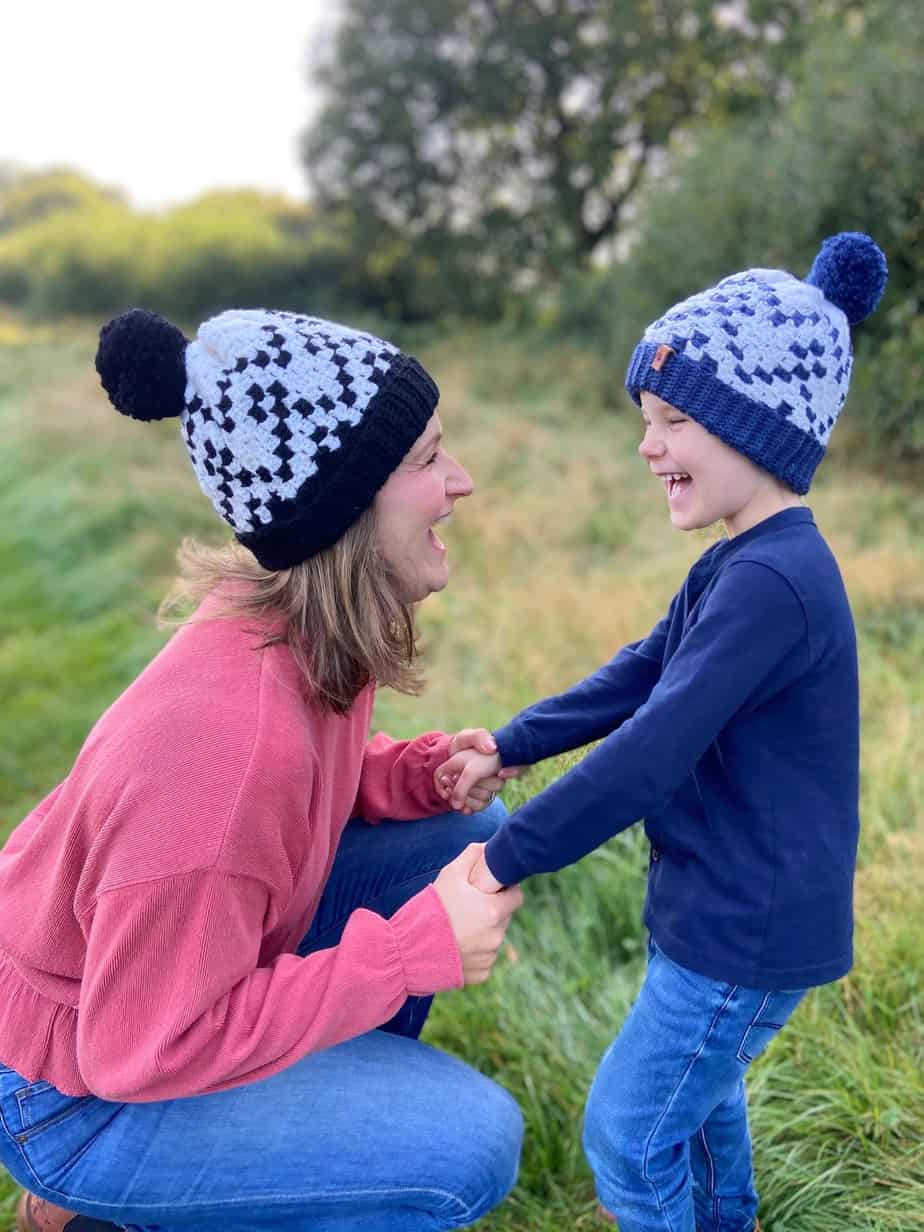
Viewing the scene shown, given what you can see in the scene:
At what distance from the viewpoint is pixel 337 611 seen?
1799mm

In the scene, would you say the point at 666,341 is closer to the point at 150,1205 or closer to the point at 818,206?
the point at 150,1205

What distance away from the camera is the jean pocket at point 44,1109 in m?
1.71

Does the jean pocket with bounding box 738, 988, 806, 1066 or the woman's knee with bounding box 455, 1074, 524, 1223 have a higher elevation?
the jean pocket with bounding box 738, 988, 806, 1066

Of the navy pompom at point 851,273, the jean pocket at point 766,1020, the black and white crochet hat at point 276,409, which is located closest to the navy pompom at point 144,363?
the black and white crochet hat at point 276,409

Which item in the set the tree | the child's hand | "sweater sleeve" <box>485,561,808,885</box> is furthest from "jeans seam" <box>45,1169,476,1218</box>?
the tree

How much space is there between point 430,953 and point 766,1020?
0.52 metres

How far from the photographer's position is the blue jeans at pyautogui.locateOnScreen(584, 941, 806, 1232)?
5.41 ft

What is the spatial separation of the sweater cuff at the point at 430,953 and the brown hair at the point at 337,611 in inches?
14.9

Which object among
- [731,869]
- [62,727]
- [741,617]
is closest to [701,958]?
[731,869]

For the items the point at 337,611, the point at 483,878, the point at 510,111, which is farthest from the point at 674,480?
the point at 510,111

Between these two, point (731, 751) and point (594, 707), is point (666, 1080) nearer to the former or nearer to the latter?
point (731, 751)

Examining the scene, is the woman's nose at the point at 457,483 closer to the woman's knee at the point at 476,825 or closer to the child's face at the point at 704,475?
the child's face at the point at 704,475

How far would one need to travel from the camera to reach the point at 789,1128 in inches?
87.2

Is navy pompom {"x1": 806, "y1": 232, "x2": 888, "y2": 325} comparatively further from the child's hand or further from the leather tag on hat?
the child's hand
